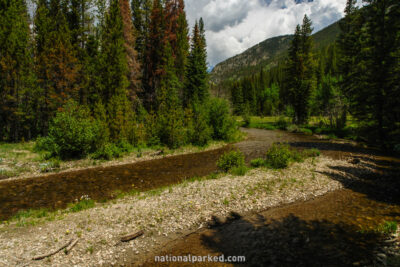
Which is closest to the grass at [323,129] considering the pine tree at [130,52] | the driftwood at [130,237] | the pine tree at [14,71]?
the driftwood at [130,237]

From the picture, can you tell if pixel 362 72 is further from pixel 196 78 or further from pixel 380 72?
pixel 196 78

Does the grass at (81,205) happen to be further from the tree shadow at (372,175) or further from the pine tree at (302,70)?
the pine tree at (302,70)

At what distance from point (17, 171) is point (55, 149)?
3.51 meters

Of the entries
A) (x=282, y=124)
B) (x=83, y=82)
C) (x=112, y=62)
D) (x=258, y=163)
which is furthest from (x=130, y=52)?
(x=282, y=124)

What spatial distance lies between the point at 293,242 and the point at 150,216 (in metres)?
5.56

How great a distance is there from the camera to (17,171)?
47.4 feet

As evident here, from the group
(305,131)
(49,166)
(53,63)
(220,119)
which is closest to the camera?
(49,166)

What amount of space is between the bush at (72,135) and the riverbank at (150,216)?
1099cm

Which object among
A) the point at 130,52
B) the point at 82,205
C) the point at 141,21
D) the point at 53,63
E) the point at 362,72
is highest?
the point at 141,21

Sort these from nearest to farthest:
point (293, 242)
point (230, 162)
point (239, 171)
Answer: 1. point (293, 242)
2. point (239, 171)
3. point (230, 162)

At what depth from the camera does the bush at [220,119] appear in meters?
28.8

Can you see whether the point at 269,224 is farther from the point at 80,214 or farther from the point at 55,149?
the point at 55,149

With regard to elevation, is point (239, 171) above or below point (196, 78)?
below

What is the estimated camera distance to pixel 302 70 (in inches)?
1497
